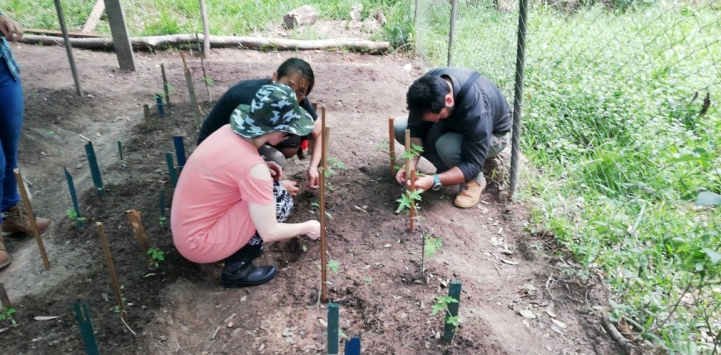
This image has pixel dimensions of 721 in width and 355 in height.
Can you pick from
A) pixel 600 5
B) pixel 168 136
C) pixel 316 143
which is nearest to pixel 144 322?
pixel 316 143

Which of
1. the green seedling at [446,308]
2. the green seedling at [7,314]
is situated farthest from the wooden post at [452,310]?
the green seedling at [7,314]

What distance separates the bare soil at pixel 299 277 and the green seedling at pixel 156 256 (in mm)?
49

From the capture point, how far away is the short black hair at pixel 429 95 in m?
2.69

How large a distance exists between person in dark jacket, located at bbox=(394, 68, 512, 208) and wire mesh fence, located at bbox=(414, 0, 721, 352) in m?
0.40

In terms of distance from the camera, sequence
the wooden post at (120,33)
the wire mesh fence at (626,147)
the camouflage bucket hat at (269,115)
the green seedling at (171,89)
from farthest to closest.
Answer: the wooden post at (120,33)
the green seedling at (171,89)
the wire mesh fence at (626,147)
the camouflage bucket hat at (269,115)

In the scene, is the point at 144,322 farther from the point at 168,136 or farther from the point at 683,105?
the point at 683,105

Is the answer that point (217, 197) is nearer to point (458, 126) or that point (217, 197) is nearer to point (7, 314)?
point (7, 314)

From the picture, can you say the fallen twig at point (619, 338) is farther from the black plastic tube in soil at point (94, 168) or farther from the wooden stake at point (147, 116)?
the wooden stake at point (147, 116)

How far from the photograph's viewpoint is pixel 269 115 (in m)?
2.07

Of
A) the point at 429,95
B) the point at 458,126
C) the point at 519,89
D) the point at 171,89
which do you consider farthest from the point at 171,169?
the point at 519,89

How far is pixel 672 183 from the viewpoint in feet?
9.75

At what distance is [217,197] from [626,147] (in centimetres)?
263

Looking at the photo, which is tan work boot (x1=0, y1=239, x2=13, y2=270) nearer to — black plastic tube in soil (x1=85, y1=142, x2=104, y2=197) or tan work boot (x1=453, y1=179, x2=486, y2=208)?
black plastic tube in soil (x1=85, y1=142, x2=104, y2=197)

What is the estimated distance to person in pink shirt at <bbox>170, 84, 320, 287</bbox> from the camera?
208 cm
